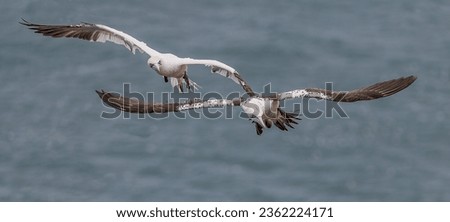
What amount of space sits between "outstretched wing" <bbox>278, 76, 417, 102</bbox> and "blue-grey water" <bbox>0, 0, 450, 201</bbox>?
37.4 m

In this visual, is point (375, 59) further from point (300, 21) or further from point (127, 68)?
point (127, 68)

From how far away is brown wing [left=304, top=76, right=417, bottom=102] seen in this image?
53.5 meters

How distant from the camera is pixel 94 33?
5922 cm

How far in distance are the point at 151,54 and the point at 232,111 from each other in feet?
130

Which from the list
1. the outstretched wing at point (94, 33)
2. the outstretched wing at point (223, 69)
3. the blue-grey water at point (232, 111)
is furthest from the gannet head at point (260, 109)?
the blue-grey water at point (232, 111)

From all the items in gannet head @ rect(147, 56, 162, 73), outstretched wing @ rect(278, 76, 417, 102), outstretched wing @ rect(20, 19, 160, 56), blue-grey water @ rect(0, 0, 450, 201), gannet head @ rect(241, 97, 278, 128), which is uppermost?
blue-grey water @ rect(0, 0, 450, 201)

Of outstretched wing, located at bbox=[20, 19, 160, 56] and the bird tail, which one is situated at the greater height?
outstretched wing, located at bbox=[20, 19, 160, 56]

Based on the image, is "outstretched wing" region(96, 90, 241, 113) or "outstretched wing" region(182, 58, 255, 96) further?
"outstretched wing" region(182, 58, 255, 96)

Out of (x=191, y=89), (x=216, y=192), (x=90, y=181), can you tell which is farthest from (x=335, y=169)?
(x=191, y=89)

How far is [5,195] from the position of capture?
3770 inches

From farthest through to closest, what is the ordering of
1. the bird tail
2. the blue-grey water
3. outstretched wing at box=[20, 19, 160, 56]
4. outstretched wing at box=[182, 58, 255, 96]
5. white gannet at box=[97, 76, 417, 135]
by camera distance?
the blue-grey water < outstretched wing at box=[20, 19, 160, 56] < the bird tail < outstretched wing at box=[182, 58, 255, 96] < white gannet at box=[97, 76, 417, 135]

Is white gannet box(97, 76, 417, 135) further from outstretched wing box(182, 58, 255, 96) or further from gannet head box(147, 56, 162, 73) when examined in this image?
gannet head box(147, 56, 162, 73)

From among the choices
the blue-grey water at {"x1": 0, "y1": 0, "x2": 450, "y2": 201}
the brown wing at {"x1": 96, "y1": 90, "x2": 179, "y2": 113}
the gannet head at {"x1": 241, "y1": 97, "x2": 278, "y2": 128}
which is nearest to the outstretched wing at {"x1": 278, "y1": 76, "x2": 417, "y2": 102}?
the gannet head at {"x1": 241, "y1": 97, "x2": 278, "y2": 128}

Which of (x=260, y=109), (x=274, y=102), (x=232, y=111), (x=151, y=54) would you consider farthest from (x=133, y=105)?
(x=232, y=111)
